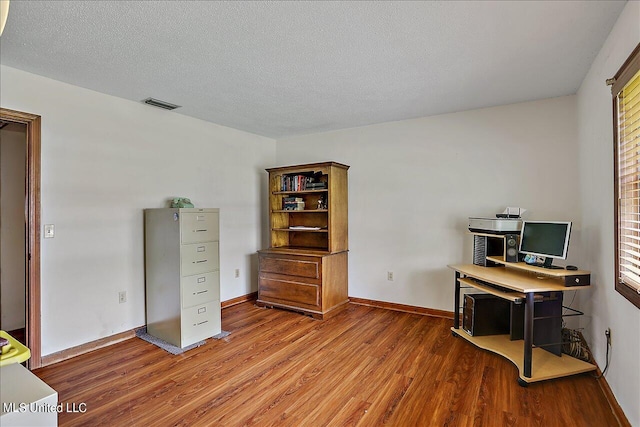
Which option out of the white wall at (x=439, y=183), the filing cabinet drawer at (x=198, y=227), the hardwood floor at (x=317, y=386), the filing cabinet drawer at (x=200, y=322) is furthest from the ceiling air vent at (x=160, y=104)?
the hardwood floor at (x=317, y=386)

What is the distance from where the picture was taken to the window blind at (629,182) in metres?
1.69

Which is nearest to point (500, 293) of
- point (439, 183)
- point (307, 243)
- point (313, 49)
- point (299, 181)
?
point (439, 183)

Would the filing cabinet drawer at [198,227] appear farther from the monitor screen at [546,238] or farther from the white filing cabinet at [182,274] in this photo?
the monitor screen at [546,238]

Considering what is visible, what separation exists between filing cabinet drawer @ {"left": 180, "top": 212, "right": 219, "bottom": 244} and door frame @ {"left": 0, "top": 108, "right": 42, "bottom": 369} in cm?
Answer: 107

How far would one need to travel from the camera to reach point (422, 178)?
12.4 ft

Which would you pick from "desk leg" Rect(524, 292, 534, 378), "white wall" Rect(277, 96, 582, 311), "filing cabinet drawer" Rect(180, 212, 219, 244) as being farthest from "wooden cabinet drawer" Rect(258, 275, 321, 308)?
"desk leg" Rect(524, 292, 534, 378)

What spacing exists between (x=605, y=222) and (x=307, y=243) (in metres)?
3.14

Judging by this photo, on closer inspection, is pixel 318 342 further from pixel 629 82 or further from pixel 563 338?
pixel 629 82

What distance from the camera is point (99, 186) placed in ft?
9.61

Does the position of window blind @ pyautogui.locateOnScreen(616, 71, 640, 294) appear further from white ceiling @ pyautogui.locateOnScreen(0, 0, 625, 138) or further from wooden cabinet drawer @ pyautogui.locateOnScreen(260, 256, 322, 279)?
wooden cabinet drawer @ pyautogui.locateOnScreen(260, 256, 322, 279)

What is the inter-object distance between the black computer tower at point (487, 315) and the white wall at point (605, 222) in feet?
1.99

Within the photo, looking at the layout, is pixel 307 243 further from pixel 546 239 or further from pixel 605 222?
pixel 605 222

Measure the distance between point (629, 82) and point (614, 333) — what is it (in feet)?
4.90

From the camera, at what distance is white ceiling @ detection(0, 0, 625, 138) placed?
5.74 feet
